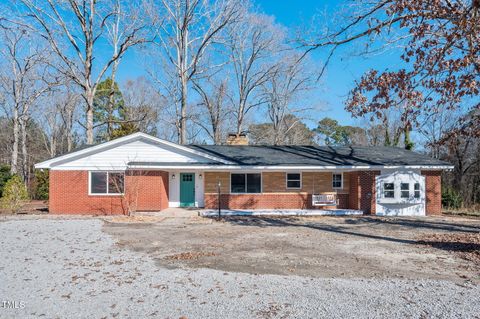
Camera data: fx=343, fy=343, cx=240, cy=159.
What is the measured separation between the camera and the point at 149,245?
31.1 ft

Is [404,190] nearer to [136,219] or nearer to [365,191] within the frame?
[365,191]

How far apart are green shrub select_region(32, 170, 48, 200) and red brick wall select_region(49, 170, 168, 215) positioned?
11011 millimetres

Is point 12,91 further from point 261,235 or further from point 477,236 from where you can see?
point 477,236

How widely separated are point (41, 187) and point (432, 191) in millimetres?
26677

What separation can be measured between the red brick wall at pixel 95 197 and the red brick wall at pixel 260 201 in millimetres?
2931

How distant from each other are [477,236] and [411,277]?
6337mm

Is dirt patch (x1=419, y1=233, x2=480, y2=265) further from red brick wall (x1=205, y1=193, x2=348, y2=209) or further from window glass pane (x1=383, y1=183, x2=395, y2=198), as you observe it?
red brick wall (x1=205, y1=193, x2=348, y2=209)

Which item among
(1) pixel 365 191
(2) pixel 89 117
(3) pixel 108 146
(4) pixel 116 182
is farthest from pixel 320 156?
(2) pixel 89 117

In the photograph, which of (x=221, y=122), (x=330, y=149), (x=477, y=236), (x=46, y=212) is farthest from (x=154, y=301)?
(x=221, y=122)

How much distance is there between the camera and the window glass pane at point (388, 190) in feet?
57.5

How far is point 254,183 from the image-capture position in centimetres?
1830

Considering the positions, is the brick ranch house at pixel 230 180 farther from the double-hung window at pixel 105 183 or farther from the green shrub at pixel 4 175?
the green shrub at pixel 4 175

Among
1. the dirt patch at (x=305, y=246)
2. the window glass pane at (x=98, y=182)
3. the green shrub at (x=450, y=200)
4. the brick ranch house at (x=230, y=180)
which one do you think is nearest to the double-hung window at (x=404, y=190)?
the brick ranch house at (x=230, y=180)

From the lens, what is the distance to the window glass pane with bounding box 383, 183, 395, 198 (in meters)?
17.5
